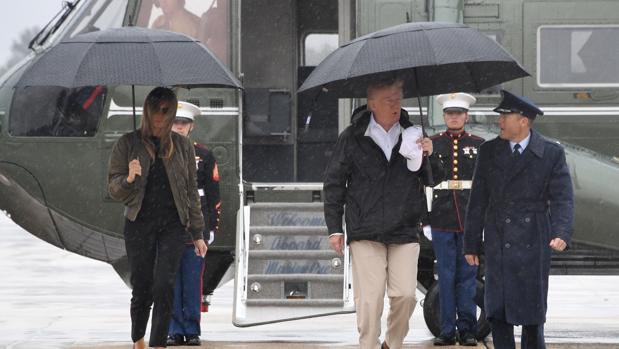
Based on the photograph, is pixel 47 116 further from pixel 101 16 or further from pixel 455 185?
pixel 455 185

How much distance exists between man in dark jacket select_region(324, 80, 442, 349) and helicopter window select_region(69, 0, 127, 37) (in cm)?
346

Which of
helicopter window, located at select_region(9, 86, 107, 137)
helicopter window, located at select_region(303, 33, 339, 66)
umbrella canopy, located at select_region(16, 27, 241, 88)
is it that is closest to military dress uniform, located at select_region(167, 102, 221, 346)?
helicopter window, located at select_region(9, 86, 107, 137)

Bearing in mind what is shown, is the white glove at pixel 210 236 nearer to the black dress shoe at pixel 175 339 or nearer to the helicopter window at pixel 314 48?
the black dress shoe at pixel 175 339

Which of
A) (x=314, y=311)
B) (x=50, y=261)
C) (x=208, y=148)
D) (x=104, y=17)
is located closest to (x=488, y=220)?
(x=314, y=311)

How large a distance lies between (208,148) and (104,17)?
1.32m

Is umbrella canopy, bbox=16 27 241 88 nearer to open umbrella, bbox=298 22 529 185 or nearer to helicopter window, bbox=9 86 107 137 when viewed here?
open umbrella, bbox=298 22 529 185

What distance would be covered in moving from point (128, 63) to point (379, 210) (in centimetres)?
164

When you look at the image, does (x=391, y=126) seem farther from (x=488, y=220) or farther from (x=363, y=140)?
(x=488, y=220)

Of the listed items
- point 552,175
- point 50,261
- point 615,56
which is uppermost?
point 615,56

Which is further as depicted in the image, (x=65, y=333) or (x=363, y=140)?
(x=65, y=333)

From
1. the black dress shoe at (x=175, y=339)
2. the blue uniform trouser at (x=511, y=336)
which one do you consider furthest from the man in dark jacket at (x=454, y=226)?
the blue uniform trouser at (x=511, y=336)

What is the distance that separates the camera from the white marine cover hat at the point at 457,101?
Answer: 10.1 metres

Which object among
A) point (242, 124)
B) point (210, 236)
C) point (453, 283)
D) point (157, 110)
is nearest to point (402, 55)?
point (157, 110)

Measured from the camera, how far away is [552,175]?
7.94 m
